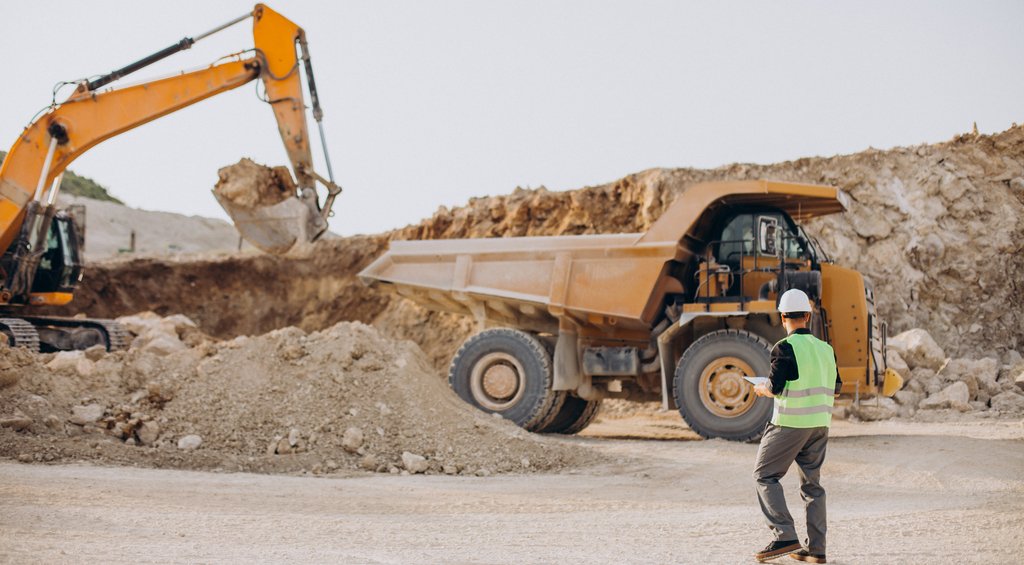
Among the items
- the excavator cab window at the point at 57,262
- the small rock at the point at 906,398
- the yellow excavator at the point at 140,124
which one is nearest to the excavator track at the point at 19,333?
the yellow excavator at the point at 140,124

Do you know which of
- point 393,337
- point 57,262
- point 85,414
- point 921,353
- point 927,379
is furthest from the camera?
point 393,337

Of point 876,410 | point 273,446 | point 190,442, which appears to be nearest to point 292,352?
point 273,446

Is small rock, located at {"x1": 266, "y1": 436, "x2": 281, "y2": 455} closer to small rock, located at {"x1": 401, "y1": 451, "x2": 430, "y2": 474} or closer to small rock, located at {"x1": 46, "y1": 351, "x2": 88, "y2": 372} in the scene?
small rock, located at {"x1": 401, "y1": 451, "x2": 430, "y2": 474}

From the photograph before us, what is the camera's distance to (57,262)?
14.4 meters

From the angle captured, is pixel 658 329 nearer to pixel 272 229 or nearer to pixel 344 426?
pixel 344 426

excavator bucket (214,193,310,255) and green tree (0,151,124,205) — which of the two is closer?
excavator bucket (214,193,310,255)

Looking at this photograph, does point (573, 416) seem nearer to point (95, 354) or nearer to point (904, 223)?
point (95, 354)

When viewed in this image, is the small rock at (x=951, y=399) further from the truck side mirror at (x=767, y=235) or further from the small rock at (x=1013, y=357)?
the truck side mirror at (x=767, y=235)

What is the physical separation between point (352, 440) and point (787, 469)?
4978 mm

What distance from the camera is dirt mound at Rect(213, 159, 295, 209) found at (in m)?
13.3

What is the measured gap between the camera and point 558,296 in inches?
476

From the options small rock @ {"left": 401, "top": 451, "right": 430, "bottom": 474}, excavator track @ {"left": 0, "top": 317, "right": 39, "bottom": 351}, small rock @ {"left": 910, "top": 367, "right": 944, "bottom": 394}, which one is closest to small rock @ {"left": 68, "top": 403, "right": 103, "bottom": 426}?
small rock @ {"left": 401, "top": 451, "right": 430, "bottom": 474}

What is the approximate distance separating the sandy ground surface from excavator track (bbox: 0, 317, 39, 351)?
18.5ft

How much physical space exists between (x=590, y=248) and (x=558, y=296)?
0.71 metres
